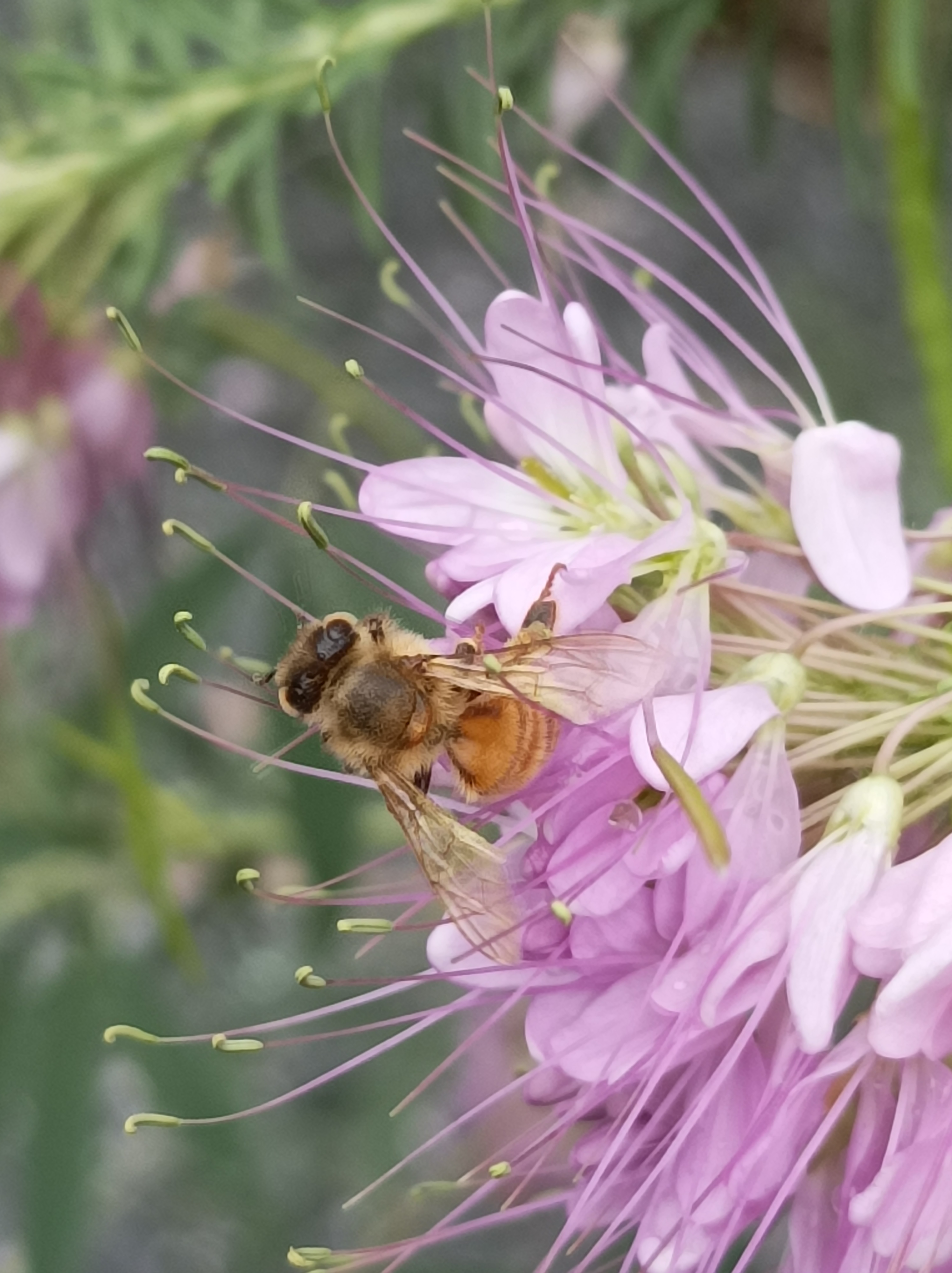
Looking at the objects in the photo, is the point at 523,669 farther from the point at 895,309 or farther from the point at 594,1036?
the point at 895,309

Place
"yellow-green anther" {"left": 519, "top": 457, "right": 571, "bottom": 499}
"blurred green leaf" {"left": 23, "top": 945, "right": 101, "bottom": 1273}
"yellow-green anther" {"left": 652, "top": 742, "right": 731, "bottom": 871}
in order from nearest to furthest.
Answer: "yellow-green anther" {"left": 652, "top": 742, "right": 731, "bottom": 871} → "yellow-green anther" {"left": 519, "top": 457, "right": 571, "bottom": 499} → "blurred green leaf" {"left": 23, "top": 945, "right": 101, "bottom": 1273}

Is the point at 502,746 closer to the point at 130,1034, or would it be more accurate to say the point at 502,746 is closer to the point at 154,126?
the point at 130,1034

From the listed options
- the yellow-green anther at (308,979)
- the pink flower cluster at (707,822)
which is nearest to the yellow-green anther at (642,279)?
the pink flower cluster at (707,822)

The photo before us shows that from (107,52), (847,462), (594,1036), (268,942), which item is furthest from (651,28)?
(268,942)

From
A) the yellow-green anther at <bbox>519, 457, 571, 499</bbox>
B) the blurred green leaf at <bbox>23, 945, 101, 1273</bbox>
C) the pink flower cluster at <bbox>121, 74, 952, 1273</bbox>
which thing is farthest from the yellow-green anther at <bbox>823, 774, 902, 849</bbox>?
the blurred green leaf at <bbox>23, 945, 101, 1273</bbox>

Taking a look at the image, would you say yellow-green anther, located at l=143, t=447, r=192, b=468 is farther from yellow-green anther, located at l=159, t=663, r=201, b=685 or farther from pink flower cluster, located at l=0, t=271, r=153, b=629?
pink flower cluster, located at l=0, t=271, r=153, b=629

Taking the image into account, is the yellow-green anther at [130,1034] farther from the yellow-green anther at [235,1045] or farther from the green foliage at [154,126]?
the green foliage at [154,126]

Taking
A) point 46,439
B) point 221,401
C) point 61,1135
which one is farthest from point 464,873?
point 221,401
